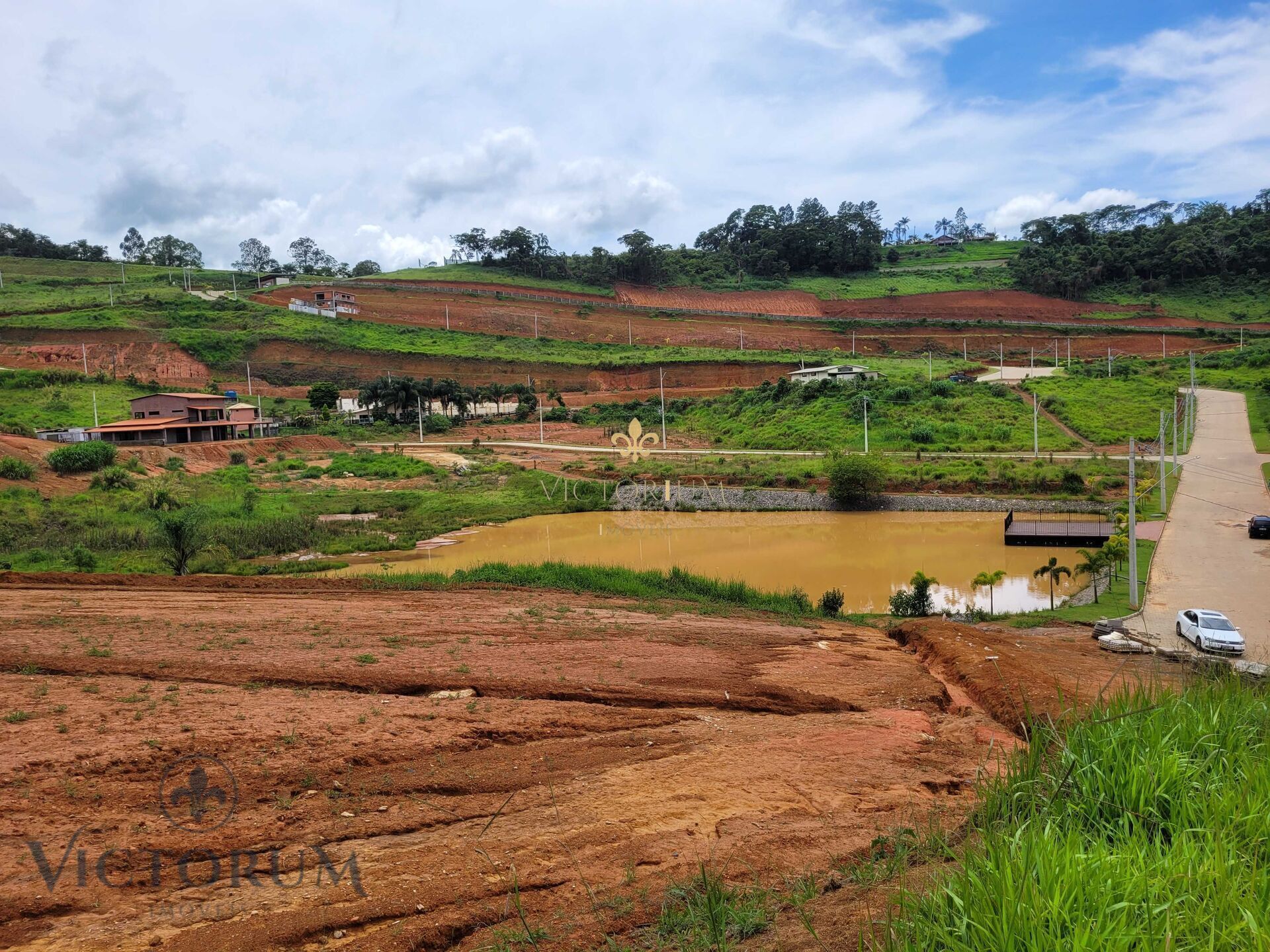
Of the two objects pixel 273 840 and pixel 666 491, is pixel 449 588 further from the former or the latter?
pixel 666 491

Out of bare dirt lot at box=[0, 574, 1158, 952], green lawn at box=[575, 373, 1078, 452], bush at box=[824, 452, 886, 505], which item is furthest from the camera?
green lawn at box=[575, 373, 1078, 452]

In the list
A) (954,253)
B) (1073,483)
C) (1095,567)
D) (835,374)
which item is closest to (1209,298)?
(954,253)

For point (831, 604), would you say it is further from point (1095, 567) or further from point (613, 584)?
point (1095, 567)

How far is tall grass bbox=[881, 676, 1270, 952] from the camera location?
3182mm

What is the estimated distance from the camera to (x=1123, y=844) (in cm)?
405

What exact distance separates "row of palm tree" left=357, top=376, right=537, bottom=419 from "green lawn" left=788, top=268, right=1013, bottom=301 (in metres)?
54.1

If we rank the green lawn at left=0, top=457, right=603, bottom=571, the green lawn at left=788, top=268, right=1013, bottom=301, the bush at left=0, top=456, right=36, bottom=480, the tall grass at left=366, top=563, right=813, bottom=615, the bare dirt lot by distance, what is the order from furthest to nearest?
the green lawn at left=788, top=268, right=1013, bottom=301 < the bush at left=0, top=456, right=36, bottom=480 < the green lawn at left=0, top=457, right=603, bottom=571 < the tall grass at left=366, top=563, right=813, bottom=615 < the bare dirt lot

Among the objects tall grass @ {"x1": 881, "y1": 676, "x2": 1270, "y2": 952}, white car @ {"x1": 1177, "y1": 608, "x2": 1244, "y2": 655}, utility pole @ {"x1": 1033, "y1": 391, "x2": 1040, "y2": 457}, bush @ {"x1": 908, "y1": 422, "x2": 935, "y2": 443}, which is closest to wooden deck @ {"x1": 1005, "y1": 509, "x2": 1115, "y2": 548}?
white car @ {"x1": 1177, "y1": 608, "x2": 1244, "y2": 655}

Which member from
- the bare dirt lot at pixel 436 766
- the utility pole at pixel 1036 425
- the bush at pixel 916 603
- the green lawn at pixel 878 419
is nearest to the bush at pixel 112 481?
the bare dirt lot at pixel 436 766

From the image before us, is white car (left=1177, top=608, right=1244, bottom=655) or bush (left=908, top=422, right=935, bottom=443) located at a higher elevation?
bush (left=908, top=422, right=935, bottom=443)

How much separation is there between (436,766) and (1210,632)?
47.2 ft

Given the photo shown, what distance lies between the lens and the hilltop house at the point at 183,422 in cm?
4928

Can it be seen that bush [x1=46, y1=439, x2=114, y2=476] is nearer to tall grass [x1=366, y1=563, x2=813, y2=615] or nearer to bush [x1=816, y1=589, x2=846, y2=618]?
tall grass [x1=366, y1=563, x2=813, y2=615]

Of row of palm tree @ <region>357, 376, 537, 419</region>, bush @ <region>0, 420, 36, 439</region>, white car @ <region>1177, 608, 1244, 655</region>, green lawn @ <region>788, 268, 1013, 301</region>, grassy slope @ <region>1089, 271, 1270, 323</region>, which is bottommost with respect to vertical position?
white car @ <region>1177, 608, 1244, 655</region>
